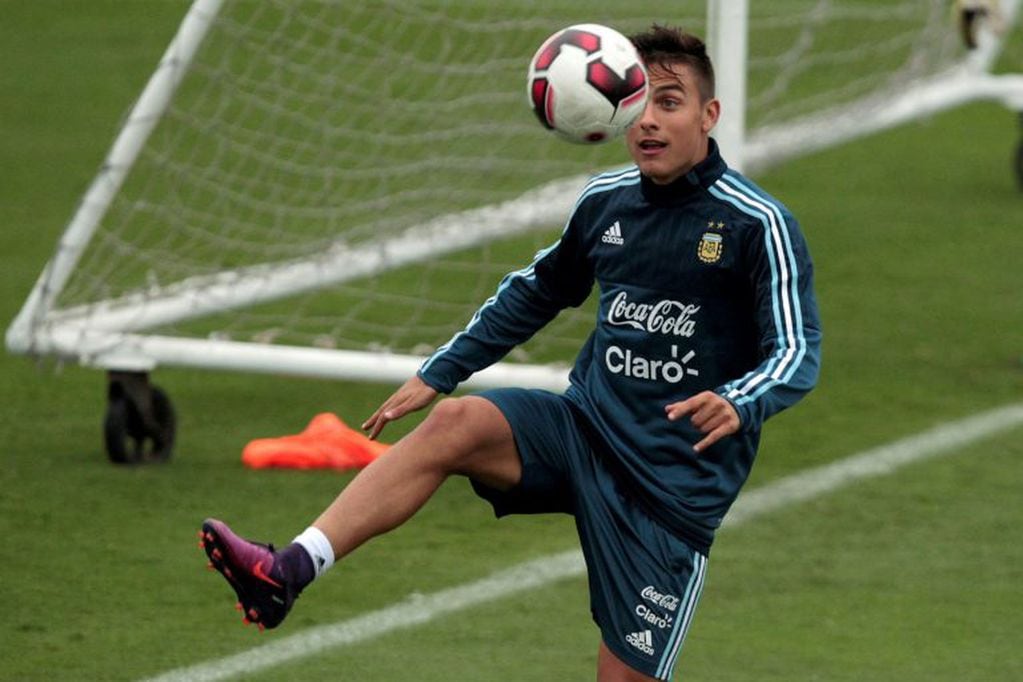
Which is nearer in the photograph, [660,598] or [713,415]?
[713,415]

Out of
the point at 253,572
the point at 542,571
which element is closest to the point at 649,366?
the point at 253,572

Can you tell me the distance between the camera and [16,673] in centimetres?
568

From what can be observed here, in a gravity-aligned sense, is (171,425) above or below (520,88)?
below

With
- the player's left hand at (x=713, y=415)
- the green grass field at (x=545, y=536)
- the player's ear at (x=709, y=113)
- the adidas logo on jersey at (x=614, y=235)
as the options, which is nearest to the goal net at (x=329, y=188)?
the green grass field at (x=545, y=536)

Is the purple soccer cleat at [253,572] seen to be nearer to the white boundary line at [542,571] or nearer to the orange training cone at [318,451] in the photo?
the white boundary line at [542,571]

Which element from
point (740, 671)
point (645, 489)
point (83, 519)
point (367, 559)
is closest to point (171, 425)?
point (83, 519)

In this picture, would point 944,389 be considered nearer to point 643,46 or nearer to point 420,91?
point 420,91

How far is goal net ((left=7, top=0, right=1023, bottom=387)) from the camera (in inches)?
303

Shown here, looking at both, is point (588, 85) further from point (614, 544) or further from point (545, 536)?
point (545, 536)

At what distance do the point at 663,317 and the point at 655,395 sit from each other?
0.58ft

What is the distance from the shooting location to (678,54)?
502 cm

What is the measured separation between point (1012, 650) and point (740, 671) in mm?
809

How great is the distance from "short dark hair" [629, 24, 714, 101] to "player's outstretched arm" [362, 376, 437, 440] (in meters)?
0.91

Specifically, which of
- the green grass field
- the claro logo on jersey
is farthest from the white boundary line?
the claro logo on jersey
